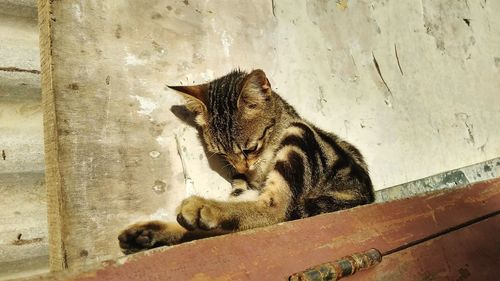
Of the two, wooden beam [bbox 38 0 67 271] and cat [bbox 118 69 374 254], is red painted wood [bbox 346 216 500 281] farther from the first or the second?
wooden beam [bbox 38 0 67 271]

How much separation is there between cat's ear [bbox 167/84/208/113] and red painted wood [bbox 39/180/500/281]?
733 mm

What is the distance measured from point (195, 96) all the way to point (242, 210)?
1.62 ft

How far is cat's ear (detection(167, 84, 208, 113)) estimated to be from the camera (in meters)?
1.65

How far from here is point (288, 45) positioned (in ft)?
7.23

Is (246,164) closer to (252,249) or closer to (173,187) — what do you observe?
(173,187)

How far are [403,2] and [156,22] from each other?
191 centimetres

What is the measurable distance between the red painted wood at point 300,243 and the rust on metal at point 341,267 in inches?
0.9

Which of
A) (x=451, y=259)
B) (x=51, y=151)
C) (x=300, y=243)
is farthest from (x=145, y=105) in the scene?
(x=451, y=259)

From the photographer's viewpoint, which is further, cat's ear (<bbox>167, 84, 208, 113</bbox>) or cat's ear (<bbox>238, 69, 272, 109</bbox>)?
cat's ear (<bbox>238, 69, 272, 109</bbox>)

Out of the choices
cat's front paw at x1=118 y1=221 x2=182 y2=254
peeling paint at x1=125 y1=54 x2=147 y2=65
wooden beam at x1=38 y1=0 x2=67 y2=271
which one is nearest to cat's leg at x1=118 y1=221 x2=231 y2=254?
cat's front paw at x1=118 y1=221 x2=182 y2=254

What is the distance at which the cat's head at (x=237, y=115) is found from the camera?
5.91 ft

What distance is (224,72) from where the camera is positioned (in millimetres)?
1969

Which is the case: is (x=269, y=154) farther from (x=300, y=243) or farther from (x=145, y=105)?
(x=300, y=243)

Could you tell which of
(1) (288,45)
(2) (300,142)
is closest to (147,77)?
(2) (300,142)
